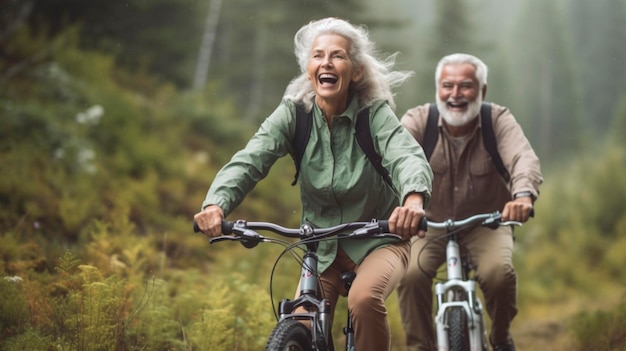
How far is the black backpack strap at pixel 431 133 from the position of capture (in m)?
6.59

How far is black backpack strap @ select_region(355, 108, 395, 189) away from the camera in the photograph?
459 centimetres

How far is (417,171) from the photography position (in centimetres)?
417

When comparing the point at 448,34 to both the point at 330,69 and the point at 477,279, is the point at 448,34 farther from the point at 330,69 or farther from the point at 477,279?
the point at 330,69

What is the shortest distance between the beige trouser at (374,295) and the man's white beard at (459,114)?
219 centimetres

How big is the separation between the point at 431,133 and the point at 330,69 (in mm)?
2162

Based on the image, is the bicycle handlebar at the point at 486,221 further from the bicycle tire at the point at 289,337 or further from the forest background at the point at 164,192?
the bicycle tire at the point at 289,337

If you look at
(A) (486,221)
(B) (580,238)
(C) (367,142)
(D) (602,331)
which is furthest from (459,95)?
(B) (580,238)

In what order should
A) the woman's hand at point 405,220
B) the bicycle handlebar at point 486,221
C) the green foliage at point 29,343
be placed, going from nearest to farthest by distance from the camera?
1. the woman's hand at point 405,220
2. the green foliage at point 29,343
3. the bicycle handlebar at point 486,221

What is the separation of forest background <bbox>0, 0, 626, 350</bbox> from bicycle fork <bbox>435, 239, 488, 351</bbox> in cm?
145

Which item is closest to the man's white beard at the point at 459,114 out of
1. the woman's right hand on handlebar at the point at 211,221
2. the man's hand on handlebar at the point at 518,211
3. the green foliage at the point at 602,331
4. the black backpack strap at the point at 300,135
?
the man's hand on handlebar at the point at 518,211

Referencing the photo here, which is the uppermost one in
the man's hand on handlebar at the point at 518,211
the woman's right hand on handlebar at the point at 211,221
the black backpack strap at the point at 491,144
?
the black backpack strap at the point at 491,144

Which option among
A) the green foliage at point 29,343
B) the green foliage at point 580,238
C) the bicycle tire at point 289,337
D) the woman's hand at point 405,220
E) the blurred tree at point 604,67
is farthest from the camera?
the blurred tree at point 604,67

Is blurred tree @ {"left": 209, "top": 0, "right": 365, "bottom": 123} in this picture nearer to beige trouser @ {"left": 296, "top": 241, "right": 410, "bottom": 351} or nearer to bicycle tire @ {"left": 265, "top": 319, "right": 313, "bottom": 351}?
beige trouser @ {"left": 296, "top": 241, "right": 410, "bottom": 351}

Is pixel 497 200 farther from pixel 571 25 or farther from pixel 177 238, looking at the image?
pixel 571 25
